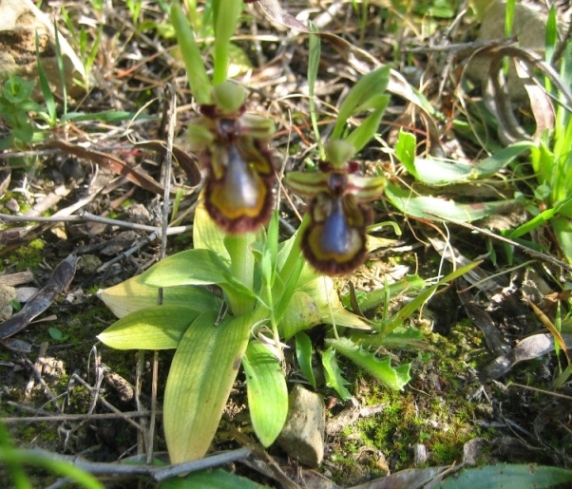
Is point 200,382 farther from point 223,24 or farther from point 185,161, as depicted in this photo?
point 185,161

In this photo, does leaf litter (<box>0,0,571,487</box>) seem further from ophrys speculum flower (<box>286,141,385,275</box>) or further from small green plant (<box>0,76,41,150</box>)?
ophrys speculum flower (<box>286,141,385,275</box>)

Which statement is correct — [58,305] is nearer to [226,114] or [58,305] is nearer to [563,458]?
[226,114]

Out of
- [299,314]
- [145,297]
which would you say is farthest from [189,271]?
[299,314]

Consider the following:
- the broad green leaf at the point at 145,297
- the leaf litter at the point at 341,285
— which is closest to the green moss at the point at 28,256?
the leaf litter at the point at 341,285

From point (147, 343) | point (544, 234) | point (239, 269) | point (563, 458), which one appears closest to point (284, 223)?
point (239, 269)

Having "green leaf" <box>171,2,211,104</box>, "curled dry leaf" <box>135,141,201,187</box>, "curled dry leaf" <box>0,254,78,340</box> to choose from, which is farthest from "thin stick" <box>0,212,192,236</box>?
"green leaf" <box>171,2,211,104</box>
